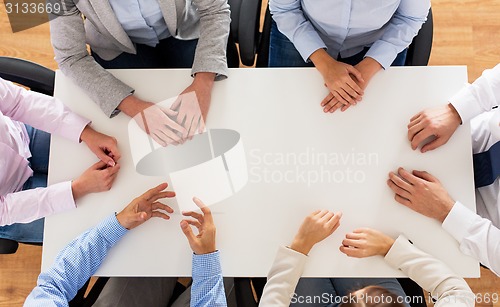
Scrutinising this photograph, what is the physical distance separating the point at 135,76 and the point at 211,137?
0.26 m

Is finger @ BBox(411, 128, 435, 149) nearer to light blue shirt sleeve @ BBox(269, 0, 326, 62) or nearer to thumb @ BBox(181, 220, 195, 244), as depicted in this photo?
light blue shirt sleeve @ BBox(269, 0, 326, 62)

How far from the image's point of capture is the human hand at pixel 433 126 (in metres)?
1.20

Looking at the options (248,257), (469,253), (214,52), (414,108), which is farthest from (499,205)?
(214,52)

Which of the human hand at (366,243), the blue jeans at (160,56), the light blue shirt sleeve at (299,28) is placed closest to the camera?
the human hand at (366,243)

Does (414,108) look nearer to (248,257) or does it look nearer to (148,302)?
(248,257)

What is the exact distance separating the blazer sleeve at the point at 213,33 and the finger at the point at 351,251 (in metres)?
0.51

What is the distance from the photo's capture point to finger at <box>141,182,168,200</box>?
1.20 meters

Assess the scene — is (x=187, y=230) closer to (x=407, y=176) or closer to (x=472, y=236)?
(x=407, y=176)

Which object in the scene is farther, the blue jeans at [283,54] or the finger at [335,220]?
the blue jeans at [283,54]

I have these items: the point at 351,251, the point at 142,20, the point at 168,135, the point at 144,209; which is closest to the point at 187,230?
the point at 144,209

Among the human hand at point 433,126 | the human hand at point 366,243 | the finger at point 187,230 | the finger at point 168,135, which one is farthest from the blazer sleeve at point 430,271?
the finger at point 168,135

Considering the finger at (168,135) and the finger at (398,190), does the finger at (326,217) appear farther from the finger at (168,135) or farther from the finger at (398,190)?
the finger at (168,135)

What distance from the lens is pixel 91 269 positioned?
3.96 feet

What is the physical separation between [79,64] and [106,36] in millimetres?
157
